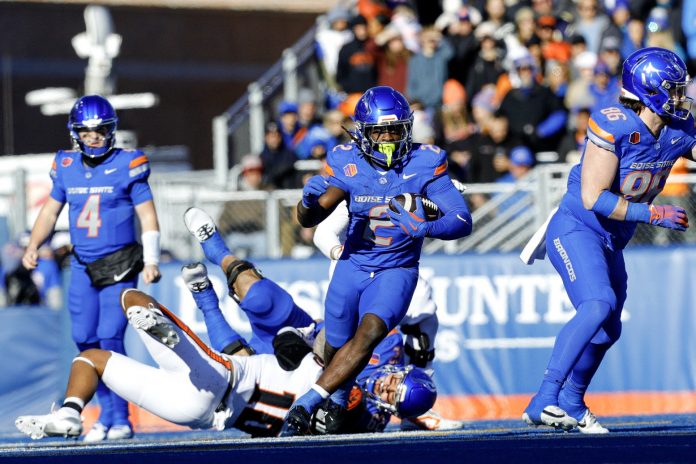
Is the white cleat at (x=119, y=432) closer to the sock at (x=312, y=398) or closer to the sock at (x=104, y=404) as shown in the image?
the sock at (x=104, y=404)

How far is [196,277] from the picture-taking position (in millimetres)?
9633

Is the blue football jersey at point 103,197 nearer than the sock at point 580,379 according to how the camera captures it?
No

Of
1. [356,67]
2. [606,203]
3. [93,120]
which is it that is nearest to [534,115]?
[356,67]

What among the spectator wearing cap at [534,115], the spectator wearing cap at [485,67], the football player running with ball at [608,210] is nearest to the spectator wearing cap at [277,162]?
the spectator wearing cap at [534,115]

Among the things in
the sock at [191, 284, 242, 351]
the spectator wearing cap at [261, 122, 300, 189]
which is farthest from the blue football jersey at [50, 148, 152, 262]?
the spectator wearing cap at [261, 122, 300, 189]

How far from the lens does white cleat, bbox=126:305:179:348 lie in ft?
25.6

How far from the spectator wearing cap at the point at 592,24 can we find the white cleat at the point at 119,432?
768cm

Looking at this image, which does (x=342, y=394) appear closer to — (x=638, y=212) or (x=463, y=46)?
(x=638, y=212)

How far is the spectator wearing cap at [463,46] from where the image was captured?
1667 centimetres

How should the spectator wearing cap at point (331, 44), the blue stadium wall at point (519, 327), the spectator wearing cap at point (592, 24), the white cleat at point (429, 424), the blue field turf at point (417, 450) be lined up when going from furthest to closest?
the spectator wearing cap at point (331, 44)
the spectator wearing cap at point (592, 24)
the blue stadium wall at point (519, 327)
the white cleat at point (429, 424)
the blue field turf at point (417, 450)

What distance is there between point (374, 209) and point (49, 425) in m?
2.16

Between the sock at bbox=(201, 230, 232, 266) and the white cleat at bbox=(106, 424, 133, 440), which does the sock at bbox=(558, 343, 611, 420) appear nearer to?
the sock at bbox=(201, 230, 232, 266)

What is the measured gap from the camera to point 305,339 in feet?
Answer: 30.5

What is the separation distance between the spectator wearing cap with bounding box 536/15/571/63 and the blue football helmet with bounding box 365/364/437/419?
7509mm
